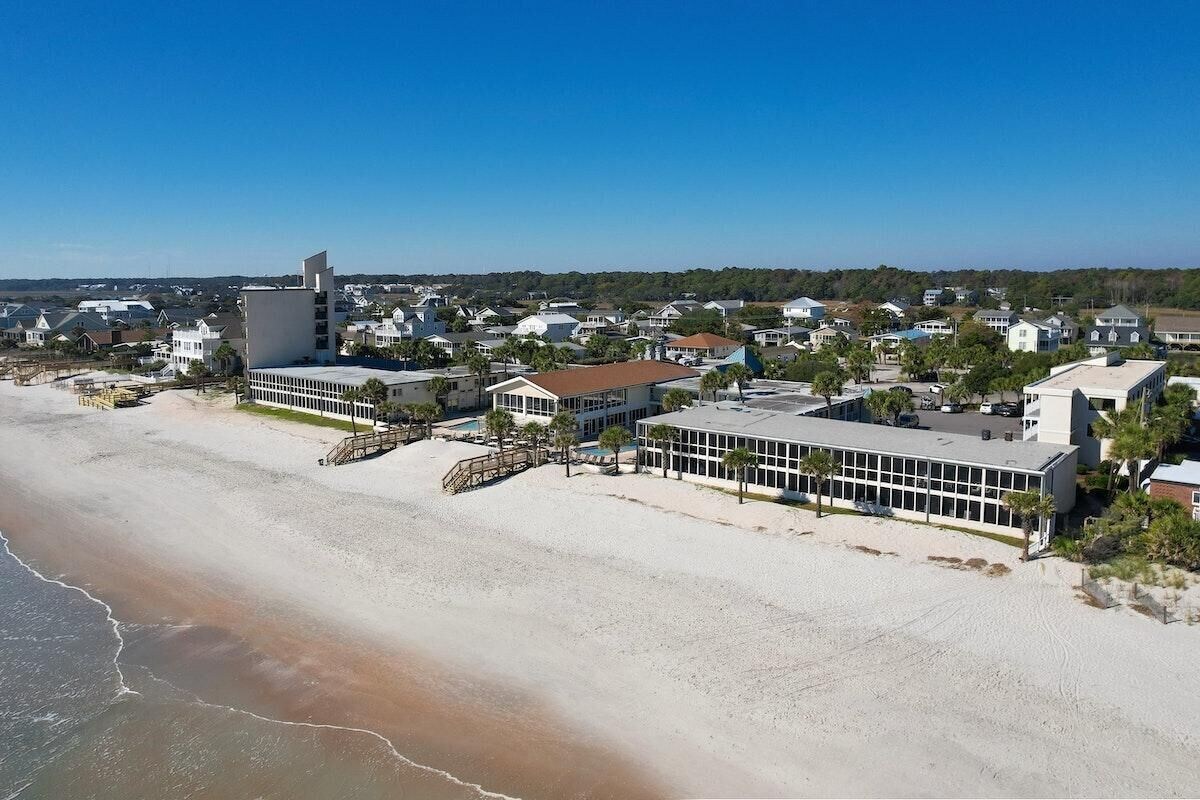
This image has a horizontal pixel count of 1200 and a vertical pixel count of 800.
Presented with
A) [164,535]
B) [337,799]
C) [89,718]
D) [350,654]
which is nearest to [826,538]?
[350,654]

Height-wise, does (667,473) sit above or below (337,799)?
above

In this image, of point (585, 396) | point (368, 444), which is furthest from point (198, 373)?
point (585, 396)

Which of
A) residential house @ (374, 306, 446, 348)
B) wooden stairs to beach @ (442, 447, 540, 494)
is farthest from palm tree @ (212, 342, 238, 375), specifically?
wooden stairs to beach @ (442, 447, 540, 494)

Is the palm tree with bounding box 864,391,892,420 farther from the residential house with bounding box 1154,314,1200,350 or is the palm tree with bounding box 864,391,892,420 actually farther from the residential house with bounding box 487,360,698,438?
the residential house with bounding box 1154,314,1200,350

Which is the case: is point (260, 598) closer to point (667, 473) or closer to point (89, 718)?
point (89, 718)

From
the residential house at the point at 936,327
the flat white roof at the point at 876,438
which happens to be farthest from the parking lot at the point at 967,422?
the residential house at the point at 936,327

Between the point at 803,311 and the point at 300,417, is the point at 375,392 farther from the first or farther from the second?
the point at 803,311
